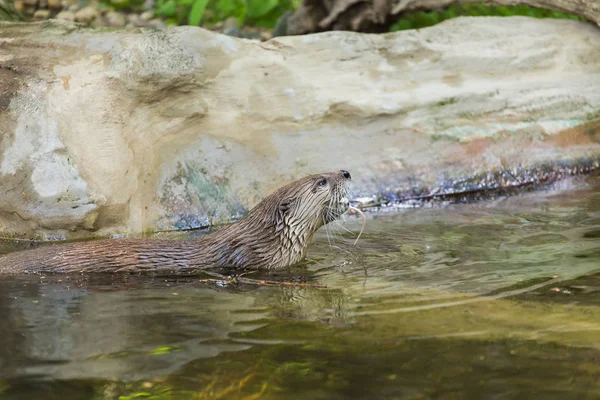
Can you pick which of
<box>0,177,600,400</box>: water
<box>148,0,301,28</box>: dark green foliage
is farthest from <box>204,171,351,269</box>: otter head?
<box>148,0,301,28</box>: dark green foliage

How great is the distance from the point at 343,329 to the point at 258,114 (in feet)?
10.3

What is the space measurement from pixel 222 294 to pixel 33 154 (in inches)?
79.8

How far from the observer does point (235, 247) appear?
4934 millimetres

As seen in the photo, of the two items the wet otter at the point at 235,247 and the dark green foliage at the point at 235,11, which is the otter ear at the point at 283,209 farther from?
the dark green foliage at the point at 235,11

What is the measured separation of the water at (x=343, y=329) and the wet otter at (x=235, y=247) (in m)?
0.14

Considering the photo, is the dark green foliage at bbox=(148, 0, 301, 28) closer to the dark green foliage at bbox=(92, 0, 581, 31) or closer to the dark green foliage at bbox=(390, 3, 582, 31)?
the dark green foliage at bbox=(92, 0, 581, 31)

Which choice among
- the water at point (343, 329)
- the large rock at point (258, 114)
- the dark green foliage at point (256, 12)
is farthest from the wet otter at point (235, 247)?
the dark green foliage at point (256, 12)

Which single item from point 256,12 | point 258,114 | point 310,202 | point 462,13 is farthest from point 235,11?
point 310,202

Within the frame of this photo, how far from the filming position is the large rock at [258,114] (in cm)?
568

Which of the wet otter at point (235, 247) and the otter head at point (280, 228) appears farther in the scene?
the otter head at point (280, 228)

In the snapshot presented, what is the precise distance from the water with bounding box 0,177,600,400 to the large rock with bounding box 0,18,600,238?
1227 mm

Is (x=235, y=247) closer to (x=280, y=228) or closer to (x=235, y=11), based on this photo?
(x=280, y=228)

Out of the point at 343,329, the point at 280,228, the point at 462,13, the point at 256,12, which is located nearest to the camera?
the point at 343,329

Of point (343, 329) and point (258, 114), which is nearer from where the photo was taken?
point (343, 329)
